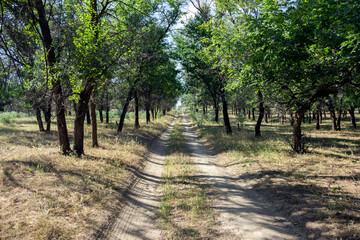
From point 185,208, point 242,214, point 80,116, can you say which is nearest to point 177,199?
point 185,208

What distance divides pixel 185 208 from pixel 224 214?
1.10m

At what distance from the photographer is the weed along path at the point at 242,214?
4582 millimetres

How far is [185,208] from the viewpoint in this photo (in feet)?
19.2

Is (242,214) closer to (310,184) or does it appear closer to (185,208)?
(185,208)

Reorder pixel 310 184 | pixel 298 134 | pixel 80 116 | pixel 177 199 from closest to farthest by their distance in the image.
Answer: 1. pixel 177 199
2. pixel 310 184
3. pixel 80 116
4. pixel 298 134

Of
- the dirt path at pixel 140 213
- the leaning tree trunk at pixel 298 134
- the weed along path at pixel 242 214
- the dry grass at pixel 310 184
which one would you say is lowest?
the dirt path at pixel 140 213

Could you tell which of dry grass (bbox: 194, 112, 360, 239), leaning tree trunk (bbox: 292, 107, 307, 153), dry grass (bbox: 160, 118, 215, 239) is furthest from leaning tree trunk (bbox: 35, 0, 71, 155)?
leaning tree trunk (bbox: 292, 107, 307, 153)

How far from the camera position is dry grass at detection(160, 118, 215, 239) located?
15.7 ft

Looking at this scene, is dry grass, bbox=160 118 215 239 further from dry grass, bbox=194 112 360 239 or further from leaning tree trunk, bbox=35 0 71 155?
leaning tree trunk, bbox=35 0 71 155

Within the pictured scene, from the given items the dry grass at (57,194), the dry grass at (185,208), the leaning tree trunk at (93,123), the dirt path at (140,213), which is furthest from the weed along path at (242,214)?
the leaning tree trunk at (93,123)

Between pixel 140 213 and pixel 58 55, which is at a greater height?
pixel 58 55

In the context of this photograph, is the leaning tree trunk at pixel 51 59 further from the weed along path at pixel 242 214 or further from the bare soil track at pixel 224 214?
the weed along path at pixel 242 214

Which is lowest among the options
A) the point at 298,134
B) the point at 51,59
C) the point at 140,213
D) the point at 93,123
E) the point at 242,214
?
the point at 140,213

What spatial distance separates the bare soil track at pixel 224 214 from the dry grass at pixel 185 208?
231mm
